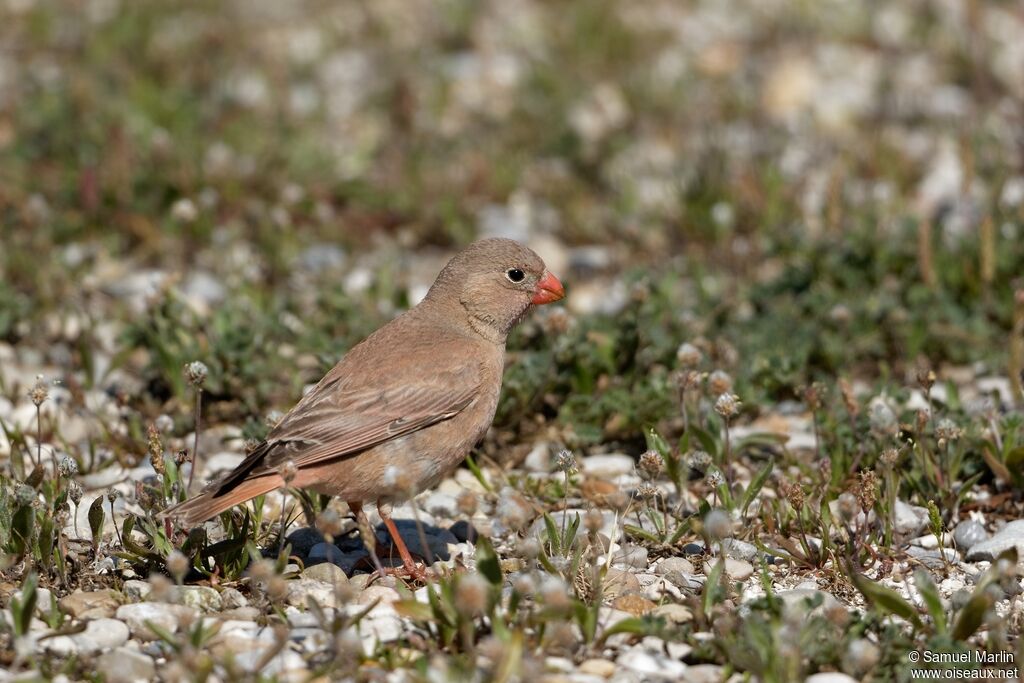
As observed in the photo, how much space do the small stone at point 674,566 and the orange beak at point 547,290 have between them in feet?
4.86

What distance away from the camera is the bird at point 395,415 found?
4996 millimetres

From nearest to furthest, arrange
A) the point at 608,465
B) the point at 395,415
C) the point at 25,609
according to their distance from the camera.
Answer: the point at 25,609, the point at 395,415, the point at 608,465

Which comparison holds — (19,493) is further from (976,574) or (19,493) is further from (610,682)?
(976,574)

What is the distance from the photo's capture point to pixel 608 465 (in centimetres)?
630

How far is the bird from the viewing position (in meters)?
5.00

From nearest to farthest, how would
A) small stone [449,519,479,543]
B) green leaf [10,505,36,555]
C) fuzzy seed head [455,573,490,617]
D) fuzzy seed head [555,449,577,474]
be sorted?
fuzzy seed head [455,573,490,617] < green leaf [10,505,36,555] < fuzzy seed head [555,449,577,474] < small stone [449,519,479,543]

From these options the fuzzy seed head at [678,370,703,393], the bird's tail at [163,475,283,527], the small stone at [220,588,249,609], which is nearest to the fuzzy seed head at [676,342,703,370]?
the fuzzy seed head at [678,370,703,393]

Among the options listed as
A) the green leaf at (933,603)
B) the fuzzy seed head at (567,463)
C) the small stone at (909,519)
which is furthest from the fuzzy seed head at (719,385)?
the green leaf at (933,603)

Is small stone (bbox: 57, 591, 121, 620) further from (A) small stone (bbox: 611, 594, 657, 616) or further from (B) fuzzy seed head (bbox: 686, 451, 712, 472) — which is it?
(B) fuzzy seed head (bbox: 686, 451, 712, 472)

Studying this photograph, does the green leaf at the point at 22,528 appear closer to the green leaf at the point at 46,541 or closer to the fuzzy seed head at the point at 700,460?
the green leaf at the point at 46,541

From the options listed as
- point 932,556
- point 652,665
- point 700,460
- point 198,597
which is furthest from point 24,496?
point 932,556

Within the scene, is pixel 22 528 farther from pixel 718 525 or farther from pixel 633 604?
pixel 718 525

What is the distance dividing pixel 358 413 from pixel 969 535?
2484 millimetres

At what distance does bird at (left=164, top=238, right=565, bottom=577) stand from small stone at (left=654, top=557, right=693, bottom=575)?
0.91 meters
